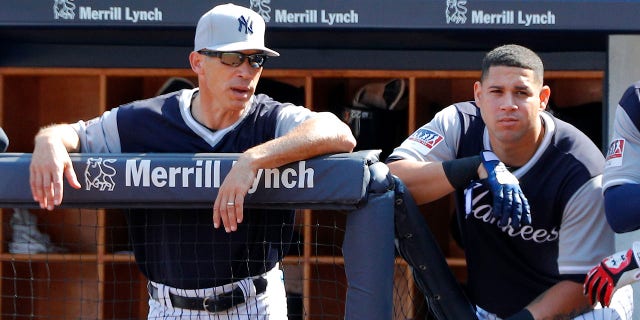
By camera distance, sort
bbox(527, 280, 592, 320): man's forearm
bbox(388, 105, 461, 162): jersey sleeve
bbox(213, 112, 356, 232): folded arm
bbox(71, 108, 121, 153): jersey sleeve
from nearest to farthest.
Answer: bbox(213, 112, 356, 232): folded arm, bbox(527, 280, 592, 320): man's forearm, bbox(71, 108, 121, 153): jersey sleeve, bbox(388, 105, 461, 162): jersey sleeve

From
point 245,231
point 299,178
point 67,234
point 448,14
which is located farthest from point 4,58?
point 299,178

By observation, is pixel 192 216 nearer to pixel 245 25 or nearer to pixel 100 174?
pixel 100 174

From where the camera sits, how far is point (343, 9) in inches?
171

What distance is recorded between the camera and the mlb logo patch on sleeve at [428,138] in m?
3.14

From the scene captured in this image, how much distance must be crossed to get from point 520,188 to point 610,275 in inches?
13.6

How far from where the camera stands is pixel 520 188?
114 inches

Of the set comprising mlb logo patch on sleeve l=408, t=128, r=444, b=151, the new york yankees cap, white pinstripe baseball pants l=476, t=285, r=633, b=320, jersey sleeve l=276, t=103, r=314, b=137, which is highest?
the new york yankees cap

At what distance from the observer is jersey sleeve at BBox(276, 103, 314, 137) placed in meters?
2.92

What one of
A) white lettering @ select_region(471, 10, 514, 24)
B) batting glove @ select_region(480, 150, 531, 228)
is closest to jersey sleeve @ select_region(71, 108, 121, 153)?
batting glove @ select_region(480, 150, 531, 228)

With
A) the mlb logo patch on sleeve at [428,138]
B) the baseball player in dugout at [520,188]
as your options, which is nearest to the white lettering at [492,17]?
the baseball player in dugout at [520,188]

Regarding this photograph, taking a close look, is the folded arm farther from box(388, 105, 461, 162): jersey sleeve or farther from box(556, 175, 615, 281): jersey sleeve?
box(556, 175, 615, 281): jersey sleeve

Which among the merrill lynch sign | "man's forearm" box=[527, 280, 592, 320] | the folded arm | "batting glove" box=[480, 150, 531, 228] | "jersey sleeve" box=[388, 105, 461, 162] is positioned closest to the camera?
the folded arm

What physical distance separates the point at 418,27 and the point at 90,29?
1379mm

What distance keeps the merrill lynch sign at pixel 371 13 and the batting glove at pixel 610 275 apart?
5.71 ft
